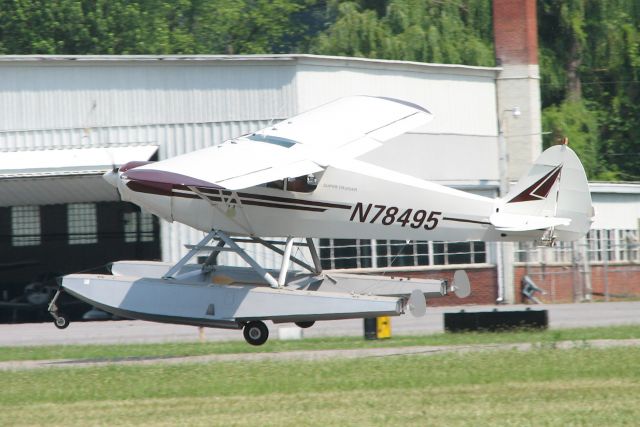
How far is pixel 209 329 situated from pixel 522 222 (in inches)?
426

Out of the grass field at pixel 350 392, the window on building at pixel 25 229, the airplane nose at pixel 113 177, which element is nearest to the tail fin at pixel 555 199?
the grass field at pixel 350 392

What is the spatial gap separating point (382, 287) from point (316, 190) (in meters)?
1.97

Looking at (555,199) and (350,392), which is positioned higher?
(555,199)

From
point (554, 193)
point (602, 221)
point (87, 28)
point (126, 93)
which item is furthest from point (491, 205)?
point (87, 28)

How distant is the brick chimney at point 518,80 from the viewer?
34438mm

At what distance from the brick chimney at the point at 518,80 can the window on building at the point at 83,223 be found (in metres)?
12.9

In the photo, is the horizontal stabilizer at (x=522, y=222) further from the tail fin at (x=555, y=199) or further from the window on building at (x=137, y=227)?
the window on building at (x=137, y=227)

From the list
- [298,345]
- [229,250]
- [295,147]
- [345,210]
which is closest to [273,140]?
[295,147]

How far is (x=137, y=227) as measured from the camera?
35438 mm

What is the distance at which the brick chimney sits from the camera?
34.4 meters

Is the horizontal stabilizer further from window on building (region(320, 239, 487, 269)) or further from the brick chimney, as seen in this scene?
the brick chimney

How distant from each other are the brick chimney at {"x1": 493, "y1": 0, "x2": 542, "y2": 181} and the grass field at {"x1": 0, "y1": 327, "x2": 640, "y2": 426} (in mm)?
18200

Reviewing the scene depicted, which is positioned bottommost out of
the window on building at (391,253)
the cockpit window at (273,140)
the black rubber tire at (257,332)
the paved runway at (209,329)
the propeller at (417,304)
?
the paved runway at (209,329)

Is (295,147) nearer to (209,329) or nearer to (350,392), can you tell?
(350,392)
